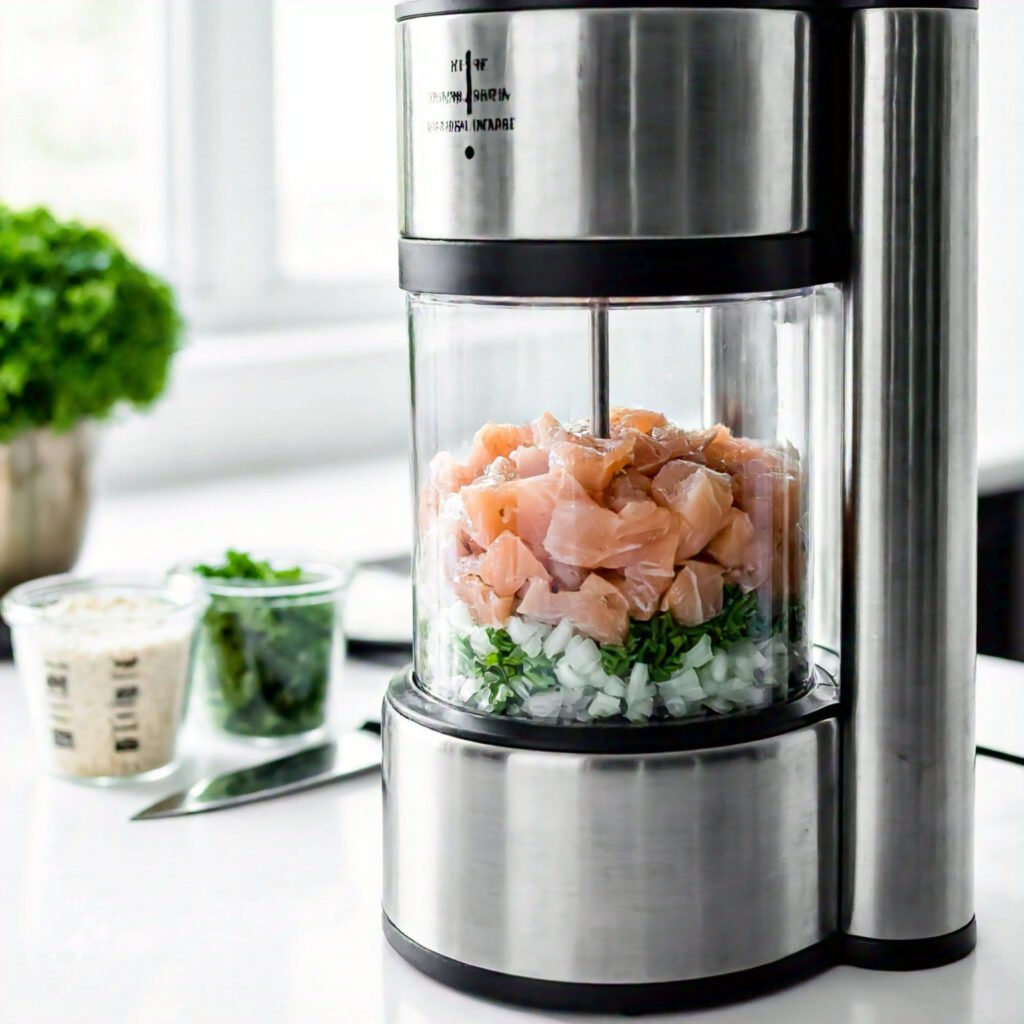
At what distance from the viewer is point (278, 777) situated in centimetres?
97

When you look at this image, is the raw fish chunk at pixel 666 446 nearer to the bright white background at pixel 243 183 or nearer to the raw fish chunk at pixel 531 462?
the raw fish chunk at pixel 531 462

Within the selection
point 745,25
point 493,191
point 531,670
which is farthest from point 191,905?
point 745,25

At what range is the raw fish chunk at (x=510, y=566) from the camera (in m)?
0.66

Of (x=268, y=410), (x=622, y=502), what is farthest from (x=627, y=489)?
(x=268, y=410)

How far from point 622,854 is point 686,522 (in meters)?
0.14

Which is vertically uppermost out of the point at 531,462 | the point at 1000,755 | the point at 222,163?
the point at 222,163

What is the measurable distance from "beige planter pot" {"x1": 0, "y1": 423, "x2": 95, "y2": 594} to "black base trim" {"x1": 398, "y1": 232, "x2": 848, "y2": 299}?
2.52 feet

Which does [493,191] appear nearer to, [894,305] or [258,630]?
[894,305]

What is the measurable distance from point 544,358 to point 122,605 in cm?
45

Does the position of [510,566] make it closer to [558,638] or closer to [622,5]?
[558,638]

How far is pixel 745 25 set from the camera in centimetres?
62

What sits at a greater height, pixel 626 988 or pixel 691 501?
pixel 691 501

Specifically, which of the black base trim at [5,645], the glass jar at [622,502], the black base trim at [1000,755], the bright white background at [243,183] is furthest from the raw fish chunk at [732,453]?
the bright white background at [243,183]

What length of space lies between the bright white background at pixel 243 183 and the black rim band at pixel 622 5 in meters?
1.43
